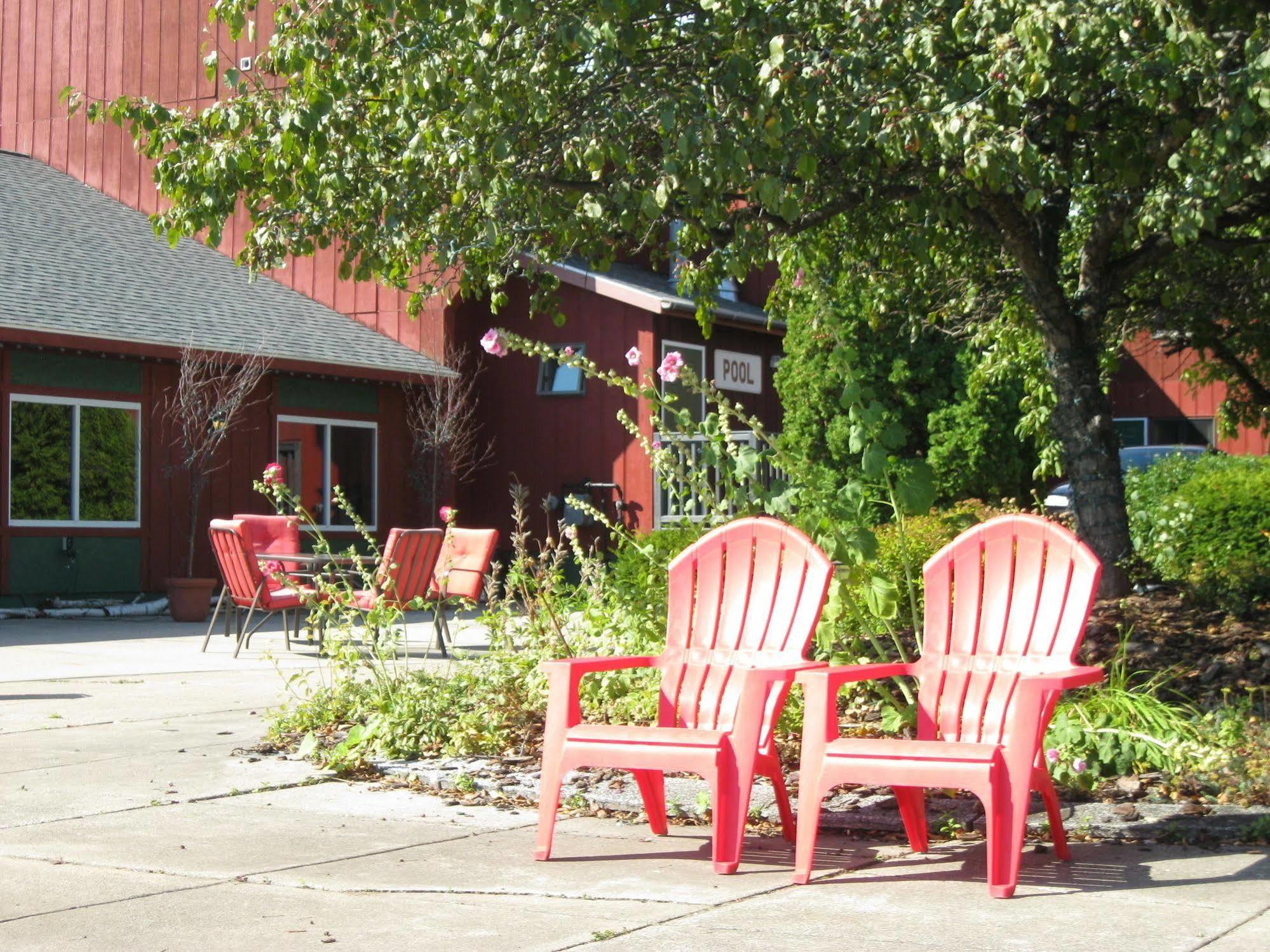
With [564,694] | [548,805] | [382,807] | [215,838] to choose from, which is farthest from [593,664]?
[215,838]

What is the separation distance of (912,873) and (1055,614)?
975 millimetres

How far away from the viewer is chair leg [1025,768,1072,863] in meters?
4.88

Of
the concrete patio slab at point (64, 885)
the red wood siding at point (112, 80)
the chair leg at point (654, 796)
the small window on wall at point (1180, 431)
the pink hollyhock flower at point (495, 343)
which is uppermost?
the red wood siding at point (112, 80)

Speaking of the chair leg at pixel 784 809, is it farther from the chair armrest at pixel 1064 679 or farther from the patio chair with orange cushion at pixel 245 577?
the patio chair with orange cushion at pixel 245 577


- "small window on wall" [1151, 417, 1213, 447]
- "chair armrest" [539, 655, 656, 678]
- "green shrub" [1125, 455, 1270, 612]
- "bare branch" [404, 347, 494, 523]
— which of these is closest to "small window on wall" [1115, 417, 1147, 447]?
"small window on wall" [1151, 417, 1213, 447]

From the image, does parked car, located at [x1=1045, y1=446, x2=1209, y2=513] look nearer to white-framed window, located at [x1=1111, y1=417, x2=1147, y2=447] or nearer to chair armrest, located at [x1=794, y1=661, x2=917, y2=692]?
white-framed window, located at [x1=1111, y1=417, x2=1147, y2=447]

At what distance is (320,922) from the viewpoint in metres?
4.29

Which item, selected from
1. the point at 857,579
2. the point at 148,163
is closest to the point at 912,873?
the point at 857,579

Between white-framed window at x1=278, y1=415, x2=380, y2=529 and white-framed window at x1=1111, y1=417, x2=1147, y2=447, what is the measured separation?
44.5 ft

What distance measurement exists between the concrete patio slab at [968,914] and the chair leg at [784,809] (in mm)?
473

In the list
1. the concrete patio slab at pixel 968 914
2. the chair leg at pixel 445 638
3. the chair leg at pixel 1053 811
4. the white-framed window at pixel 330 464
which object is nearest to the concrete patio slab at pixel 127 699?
the chair leg at pixel 445 638

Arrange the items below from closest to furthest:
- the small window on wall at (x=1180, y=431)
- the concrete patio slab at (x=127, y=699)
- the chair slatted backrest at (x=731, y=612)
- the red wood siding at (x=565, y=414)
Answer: the chair slatted backrest at (x=731, y=612) < the concrete patio slab at (x=127, y=699) < the red wood siding at (x=565, y=414) < the small window on wall at (x=1180, y=431)

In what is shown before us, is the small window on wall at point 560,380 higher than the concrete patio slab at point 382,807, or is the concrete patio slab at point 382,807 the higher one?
the small window on wall at point 560,380

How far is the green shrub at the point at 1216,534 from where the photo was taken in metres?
9.81
